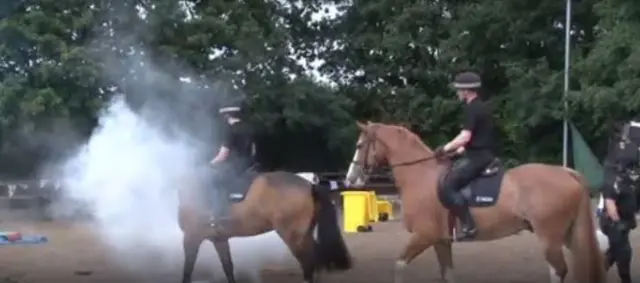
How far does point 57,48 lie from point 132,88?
8.76 ft

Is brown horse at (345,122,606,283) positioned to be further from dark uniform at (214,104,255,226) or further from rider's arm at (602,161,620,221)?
dark uniform at (214,104,255,226)

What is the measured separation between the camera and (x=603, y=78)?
36.9m


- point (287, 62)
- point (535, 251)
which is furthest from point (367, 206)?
point (287, 62)

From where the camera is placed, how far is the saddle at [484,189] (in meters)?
11.9

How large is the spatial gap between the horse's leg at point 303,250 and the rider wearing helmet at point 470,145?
2.07m

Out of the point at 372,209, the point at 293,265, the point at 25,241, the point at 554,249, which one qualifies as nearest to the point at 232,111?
the point at 293,265

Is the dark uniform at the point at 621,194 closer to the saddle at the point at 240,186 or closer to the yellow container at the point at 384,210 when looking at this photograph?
the saddle at the point at 240,186

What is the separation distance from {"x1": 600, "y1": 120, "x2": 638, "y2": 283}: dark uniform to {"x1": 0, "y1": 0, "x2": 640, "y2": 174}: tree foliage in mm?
20102

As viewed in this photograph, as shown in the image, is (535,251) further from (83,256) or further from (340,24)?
(340,24)

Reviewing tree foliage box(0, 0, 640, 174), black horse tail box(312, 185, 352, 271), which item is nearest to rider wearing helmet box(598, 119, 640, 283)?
black horse tail box(312, 185, 352, 271)

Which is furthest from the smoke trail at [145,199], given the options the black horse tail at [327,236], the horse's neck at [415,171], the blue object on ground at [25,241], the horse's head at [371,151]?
the horse's neck at [415,171]

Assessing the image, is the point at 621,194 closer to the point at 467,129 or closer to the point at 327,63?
the point at 467,129

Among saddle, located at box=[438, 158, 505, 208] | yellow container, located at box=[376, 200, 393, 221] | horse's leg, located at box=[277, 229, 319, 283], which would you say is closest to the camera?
saddle, located at box=[438, 158, 505, 208]

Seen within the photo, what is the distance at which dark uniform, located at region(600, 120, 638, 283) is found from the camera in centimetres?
1213
